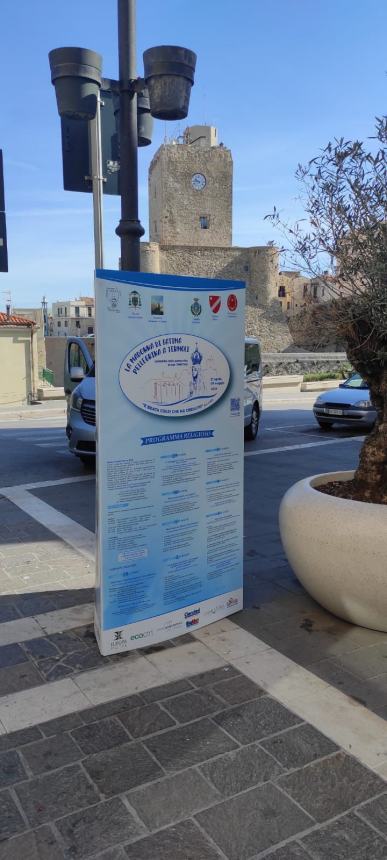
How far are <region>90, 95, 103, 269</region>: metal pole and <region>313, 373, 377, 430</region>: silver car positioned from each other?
8.24 meters

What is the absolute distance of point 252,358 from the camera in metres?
12.7

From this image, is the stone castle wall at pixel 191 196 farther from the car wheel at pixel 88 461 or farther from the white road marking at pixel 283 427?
the car wheel at pixel 88 461

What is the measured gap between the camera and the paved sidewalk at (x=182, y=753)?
214cm

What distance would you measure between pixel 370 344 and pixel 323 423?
10.1 m

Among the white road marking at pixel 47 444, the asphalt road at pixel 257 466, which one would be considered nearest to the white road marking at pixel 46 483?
the asphalt road at pixel 257 466

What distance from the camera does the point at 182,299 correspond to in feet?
10.9

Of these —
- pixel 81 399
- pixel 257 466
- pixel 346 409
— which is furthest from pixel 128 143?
pixel 346 409

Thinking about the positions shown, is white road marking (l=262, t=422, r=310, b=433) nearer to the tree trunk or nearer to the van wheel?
the van wheel

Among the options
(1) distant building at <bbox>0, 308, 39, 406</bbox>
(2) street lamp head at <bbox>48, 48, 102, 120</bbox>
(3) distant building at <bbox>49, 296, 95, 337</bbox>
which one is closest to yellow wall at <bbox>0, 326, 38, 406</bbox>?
(1) distant building at <bbox>0, 308, 39, 406</bbox>

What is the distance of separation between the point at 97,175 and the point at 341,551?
3424mm

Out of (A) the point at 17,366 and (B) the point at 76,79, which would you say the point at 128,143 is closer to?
(B) the point at 76,79

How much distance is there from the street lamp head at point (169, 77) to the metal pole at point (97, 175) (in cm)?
47

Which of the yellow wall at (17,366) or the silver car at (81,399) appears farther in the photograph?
the yellow wall at (17,366)

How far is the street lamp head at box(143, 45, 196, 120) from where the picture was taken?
420cm
